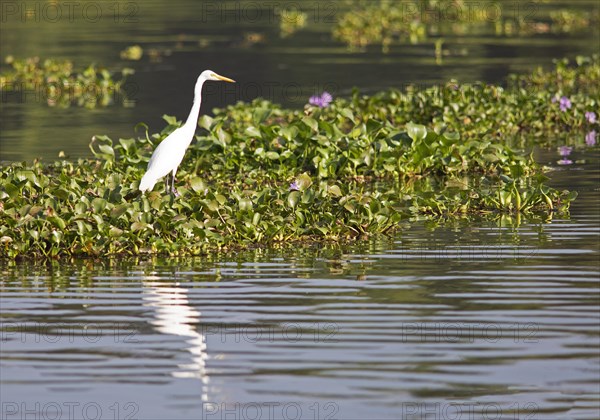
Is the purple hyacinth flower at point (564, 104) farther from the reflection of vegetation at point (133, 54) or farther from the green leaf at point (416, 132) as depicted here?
the reflection of vegetation at point (133, 54)

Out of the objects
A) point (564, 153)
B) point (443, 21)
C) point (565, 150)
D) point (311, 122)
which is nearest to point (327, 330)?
point (311, 122)

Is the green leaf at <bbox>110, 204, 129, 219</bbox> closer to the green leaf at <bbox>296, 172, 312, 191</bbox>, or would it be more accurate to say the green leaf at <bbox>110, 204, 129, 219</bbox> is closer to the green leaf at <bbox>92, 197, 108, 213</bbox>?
the green leaf at <bbox>92, 197, 108, 213</bbox>

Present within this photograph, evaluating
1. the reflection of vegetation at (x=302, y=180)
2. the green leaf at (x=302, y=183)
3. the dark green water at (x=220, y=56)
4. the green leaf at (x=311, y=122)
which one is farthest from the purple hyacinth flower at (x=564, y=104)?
the green leaf at (x=302, y=183)

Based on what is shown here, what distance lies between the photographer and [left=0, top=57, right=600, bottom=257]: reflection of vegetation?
36.4 ft

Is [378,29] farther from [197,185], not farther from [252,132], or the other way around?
[197,185]

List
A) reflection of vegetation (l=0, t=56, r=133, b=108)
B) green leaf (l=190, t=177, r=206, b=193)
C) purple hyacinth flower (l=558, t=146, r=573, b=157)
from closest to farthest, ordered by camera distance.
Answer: green leaf (l=190, t=177, r=206, b=193) < purple hyacinth flower (l=558, t=146, r=573, b=157) < reflection of vegetation (l=0, t=56, r=133, b=108)

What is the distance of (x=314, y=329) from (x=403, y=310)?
77cm

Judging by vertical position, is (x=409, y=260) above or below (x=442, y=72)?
below

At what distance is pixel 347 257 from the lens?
36.0ft

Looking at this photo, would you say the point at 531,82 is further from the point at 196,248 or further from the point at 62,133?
the point at 196,248

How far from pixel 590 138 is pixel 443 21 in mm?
23285

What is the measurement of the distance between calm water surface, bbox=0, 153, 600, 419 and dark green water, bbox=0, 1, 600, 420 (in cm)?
1

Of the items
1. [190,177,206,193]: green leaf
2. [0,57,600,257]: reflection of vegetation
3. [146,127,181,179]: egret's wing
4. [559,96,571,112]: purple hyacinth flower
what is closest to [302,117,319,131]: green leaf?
[0,57,600,257]: reflection of vegetation

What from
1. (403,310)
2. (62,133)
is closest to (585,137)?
(62,133)
